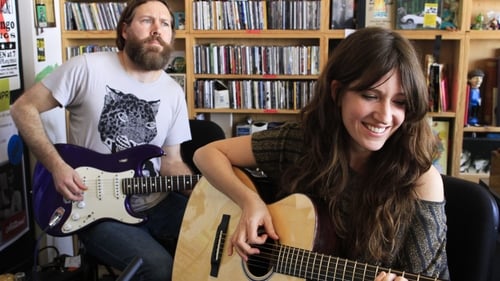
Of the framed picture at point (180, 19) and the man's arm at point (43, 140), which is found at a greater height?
the framed picture at point (180, 19)

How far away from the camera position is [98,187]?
1.95 meters

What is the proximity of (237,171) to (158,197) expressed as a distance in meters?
0.66

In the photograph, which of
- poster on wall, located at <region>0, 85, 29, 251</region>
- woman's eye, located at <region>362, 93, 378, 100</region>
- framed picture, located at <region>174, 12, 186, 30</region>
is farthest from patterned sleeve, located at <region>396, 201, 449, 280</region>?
framed picture, located at <region>174, 12, 186, 30</region>

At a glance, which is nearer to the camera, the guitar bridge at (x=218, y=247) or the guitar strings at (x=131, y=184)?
the guitar bridge at (x=218, y=247)

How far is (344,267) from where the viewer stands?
3.80 feet

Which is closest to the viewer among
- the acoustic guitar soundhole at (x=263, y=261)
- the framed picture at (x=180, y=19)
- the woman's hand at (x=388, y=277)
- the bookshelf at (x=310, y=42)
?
the woman's hand at (x=388, y=277)

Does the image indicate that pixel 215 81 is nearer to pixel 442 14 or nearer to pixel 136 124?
pixel 136 124

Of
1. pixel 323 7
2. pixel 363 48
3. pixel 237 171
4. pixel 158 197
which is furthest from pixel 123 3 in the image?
pixel 363 48

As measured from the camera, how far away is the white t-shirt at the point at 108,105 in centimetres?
200

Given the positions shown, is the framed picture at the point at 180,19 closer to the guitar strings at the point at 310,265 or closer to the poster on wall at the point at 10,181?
the poster on wall at the point at 10,181

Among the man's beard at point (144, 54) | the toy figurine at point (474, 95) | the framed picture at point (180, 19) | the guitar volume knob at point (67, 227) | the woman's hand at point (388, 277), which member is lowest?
the guitar volume knob at point (67, 227)

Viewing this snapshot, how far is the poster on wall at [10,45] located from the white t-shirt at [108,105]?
0.43 m

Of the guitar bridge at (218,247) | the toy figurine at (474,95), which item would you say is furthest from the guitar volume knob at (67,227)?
the toy figurine at (474,95)

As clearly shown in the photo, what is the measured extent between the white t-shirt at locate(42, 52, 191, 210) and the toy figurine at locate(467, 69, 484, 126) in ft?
5.93
